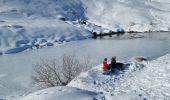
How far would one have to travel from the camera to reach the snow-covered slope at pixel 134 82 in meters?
23.0

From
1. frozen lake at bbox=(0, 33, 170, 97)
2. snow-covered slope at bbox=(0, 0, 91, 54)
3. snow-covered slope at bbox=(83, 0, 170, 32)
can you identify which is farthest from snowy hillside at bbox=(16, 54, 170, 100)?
snow-covered slope at bbox=(83, 0, 170, 32)

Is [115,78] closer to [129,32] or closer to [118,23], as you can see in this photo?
[129,32]

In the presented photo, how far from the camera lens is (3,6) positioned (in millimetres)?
87125

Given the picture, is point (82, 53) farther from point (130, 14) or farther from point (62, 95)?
point (130, 14)

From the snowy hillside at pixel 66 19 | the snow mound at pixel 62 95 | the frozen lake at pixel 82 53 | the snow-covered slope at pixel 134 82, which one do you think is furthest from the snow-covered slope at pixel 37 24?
the snow mound at pixel 62 95

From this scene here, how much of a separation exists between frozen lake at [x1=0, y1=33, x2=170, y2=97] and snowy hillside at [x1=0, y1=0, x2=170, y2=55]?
220 inches

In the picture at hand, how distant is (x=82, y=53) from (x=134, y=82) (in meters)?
25.1

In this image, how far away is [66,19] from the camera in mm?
82625

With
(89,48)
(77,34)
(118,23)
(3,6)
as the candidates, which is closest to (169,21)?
(118,23)

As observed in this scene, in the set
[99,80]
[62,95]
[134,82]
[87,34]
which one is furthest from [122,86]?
[87,34]

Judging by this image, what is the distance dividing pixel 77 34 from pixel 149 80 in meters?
43.7

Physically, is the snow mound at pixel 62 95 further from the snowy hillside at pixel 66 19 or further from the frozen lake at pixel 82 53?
the snowy hillside at pixel 66 19

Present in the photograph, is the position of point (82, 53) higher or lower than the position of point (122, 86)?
lower

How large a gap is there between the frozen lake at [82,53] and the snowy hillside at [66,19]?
559 centimetres
